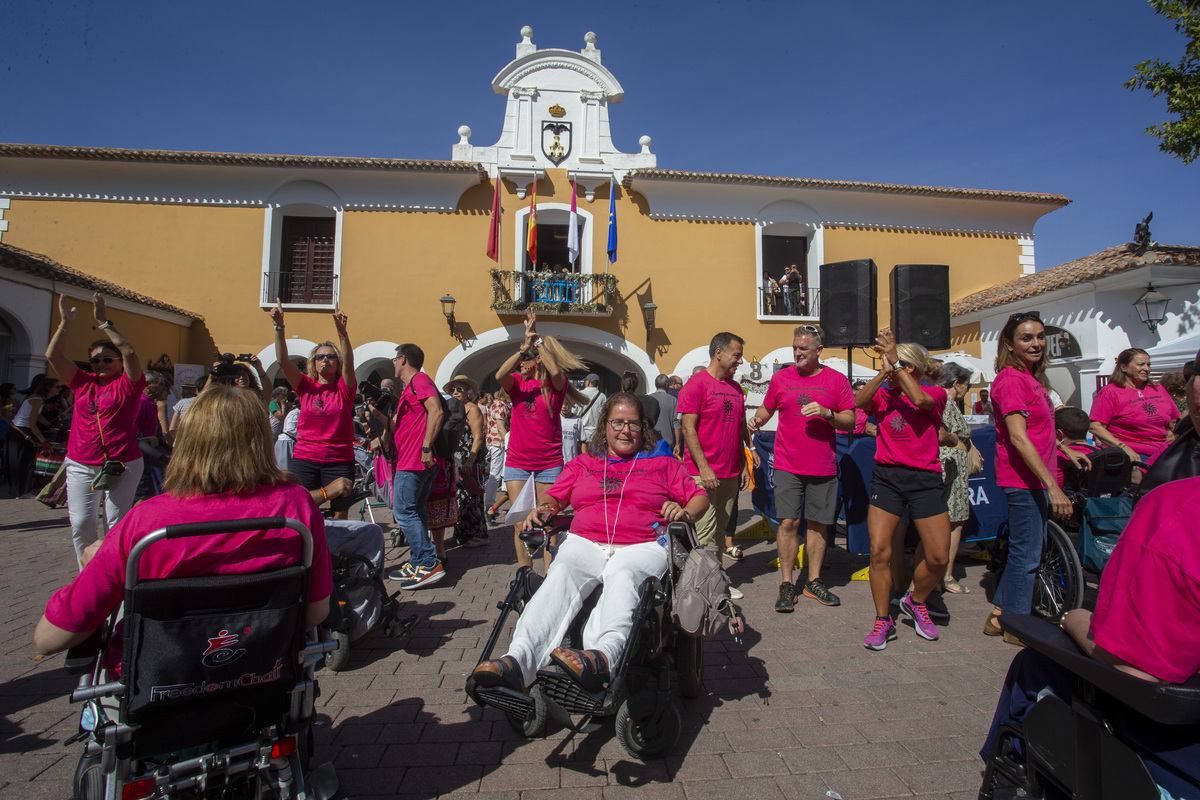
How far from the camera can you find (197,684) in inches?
62.6

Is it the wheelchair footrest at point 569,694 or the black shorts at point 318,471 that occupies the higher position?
the black shorts at point 318,471

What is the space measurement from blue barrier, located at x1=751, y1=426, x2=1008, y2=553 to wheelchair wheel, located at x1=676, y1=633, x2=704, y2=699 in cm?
236

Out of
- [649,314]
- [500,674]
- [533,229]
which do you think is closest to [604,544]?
[500,674]

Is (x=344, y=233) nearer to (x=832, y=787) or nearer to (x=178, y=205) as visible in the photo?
(x=178, y=205)

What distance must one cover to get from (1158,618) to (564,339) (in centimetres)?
1332

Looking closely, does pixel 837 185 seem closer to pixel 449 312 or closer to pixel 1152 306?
pixel 1152 306

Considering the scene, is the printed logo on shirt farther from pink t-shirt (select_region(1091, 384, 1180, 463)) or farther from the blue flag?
the blue flag

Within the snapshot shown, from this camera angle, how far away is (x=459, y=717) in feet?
8.88

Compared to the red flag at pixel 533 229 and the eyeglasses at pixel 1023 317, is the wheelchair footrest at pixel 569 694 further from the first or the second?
the red flag at pixel 533 229

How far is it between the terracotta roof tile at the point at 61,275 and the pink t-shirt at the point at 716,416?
348 inches

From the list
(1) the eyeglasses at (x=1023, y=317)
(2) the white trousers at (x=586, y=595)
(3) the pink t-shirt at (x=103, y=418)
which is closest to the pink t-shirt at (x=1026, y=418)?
(1) the eyeglasses at (x=1023, y=317)

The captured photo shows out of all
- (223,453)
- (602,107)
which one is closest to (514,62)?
(602,107)

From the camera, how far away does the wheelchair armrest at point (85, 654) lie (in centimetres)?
168

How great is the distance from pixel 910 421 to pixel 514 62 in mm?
13431
